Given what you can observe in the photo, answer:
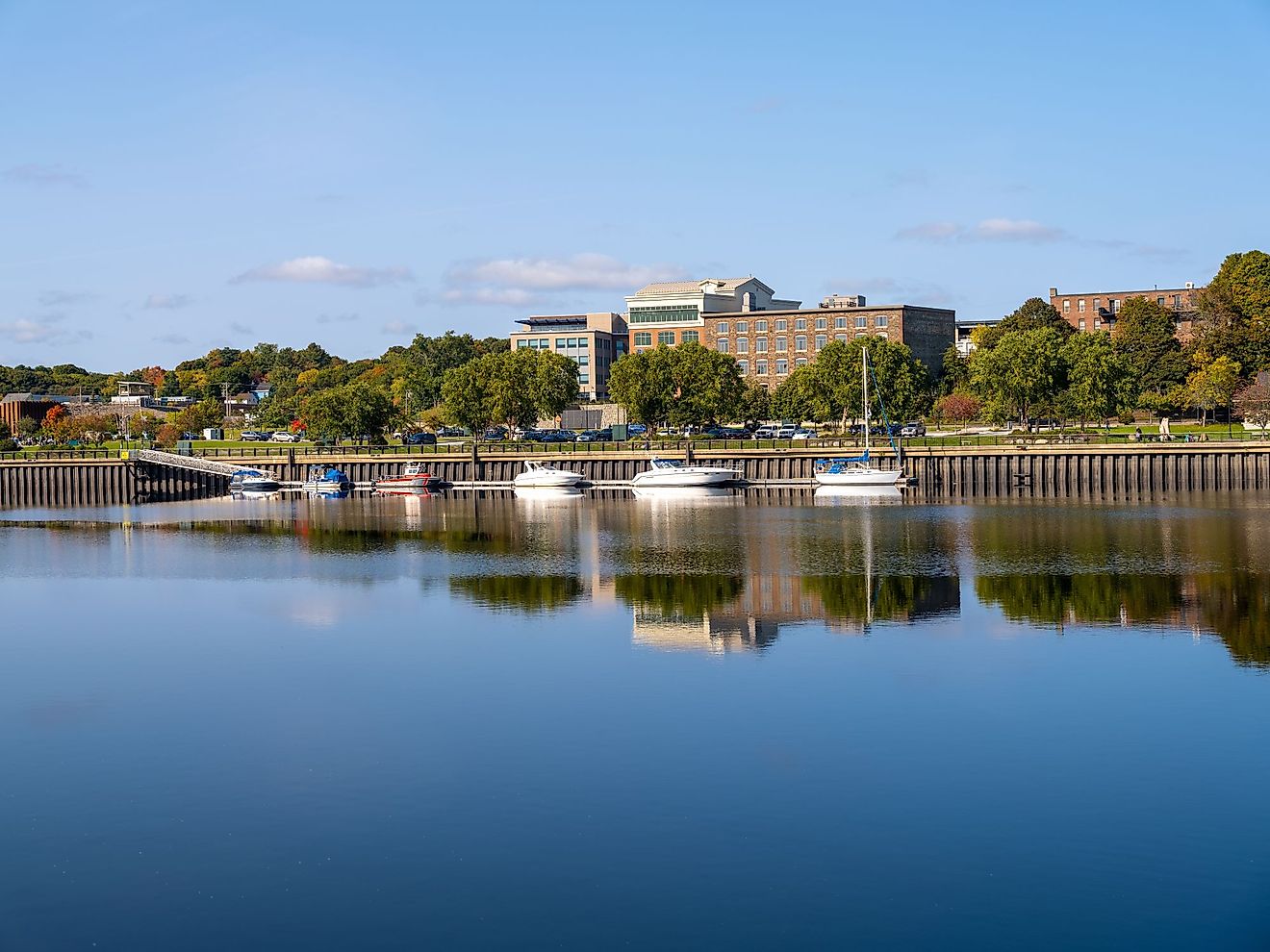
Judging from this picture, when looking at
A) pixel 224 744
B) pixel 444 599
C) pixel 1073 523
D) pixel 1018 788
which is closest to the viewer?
pixel 1018 788

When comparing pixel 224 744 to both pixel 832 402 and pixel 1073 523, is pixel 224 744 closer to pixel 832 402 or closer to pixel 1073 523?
pixel 1073 523

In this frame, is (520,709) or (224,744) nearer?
(224,744)

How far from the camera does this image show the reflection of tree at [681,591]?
48.3m

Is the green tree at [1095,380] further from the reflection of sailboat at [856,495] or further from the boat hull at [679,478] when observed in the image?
the boat hull at [679,478]

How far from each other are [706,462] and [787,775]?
10143 centimetres

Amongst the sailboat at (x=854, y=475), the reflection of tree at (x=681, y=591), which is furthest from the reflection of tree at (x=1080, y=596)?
the sailboat at (x=854, y=475)

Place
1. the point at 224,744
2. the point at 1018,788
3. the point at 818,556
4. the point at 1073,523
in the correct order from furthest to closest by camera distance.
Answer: the point at 1073,523
the point at 818,556
the point at 224,744
the point at 1018,788

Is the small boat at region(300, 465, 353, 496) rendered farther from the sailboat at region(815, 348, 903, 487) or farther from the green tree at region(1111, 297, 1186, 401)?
the green tree at region(1111, 297, 1186, 401)

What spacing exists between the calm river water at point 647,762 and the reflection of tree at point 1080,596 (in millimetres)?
250

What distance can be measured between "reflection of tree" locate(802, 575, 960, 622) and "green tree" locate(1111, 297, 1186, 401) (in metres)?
100

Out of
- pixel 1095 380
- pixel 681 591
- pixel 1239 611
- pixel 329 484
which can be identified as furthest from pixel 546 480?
pixel 1239 611

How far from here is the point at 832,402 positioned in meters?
149

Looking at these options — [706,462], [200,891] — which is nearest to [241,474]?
[706,462]

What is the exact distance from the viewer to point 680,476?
4535 inches
